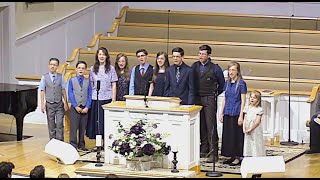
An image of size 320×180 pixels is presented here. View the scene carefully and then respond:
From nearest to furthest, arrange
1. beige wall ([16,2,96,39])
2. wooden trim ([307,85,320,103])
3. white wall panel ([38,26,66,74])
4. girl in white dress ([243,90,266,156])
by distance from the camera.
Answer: girl in white dress ([243,90,266,156]) → wooden trim ([307,85,320,103]) → beige wall ([16,2,96,39]) → white wall panel ([38,26,66,74])

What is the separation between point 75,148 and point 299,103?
3.35 meters

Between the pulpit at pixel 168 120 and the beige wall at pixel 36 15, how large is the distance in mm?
5255

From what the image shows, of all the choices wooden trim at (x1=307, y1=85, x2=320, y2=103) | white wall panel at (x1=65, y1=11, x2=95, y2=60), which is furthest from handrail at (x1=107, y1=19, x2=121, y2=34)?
wooden trim at (x1=307, y1=85, x2=320, y2=103)

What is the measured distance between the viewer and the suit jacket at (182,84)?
8.69 meters

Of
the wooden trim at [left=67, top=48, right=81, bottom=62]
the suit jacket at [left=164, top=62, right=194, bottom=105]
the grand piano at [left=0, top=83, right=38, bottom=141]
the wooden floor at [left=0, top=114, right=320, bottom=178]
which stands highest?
the wooden trim at [left=67, top=48, right=81, bottom=62]

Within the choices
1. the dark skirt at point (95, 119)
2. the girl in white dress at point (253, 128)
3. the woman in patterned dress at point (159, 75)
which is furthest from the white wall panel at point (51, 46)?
the girl in white dress at point (253, 128)

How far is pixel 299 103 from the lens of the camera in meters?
10.6

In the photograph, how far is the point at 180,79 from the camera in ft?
28.6

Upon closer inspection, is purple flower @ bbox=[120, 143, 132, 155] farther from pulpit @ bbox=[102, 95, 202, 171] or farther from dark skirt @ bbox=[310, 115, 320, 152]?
dark skirt @ bbox=[310, 115, 320, 152]

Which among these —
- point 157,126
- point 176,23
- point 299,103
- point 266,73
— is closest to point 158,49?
point 176,23

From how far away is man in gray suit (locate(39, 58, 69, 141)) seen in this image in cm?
955

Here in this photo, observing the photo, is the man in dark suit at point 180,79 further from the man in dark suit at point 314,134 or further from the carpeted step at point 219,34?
the carpeted step at point 219,34

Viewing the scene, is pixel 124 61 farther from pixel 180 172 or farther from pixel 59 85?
pixel 180 172

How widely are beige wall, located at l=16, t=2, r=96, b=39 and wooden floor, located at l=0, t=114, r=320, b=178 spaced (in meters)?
2.48
